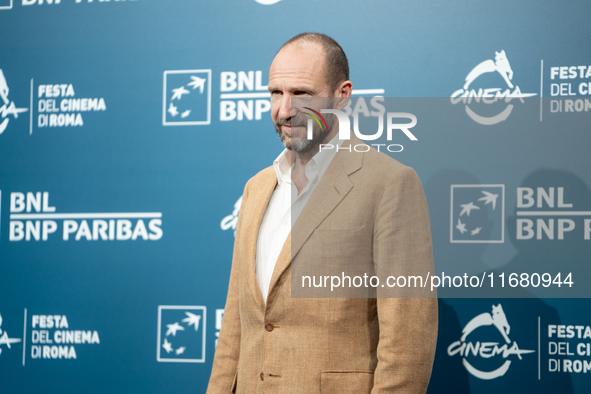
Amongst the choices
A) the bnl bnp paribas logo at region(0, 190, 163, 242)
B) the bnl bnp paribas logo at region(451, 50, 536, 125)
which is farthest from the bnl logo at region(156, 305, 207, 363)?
the bnl bnp paribas logo at region(451, 50, 536, 125)

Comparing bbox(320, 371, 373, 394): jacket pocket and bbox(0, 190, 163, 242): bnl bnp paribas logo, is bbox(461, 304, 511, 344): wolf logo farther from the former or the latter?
bbox(0, 190, 163, 242): bnl bnp paribas logo

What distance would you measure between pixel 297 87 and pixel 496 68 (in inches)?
37.4

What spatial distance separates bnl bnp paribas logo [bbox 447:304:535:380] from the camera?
2.28 metres

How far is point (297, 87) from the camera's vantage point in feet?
5.98

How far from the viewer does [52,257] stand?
276cm

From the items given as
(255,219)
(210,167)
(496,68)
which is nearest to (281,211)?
(255,219)

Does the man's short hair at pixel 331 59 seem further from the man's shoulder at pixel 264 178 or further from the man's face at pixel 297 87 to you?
the man's shoulder at pixel 264 178

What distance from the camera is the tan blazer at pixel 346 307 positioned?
5.33 ft

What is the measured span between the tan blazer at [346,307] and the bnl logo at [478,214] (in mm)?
641

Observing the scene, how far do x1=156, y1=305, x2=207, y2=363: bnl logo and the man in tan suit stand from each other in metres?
0.78

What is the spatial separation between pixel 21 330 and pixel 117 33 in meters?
1.44

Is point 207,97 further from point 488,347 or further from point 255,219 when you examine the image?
point 488,347

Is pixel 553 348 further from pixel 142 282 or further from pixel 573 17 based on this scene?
pixel 142 282

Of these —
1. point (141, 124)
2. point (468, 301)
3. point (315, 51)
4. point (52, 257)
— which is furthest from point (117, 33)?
point (468, 301)
